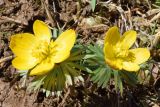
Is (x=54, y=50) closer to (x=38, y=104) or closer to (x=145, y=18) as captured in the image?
(x=38, y=104)

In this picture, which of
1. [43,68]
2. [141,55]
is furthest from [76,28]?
[43,68]

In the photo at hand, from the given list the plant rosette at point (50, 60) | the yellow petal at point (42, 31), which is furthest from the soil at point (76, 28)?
the yellow petal at point (42, 31)

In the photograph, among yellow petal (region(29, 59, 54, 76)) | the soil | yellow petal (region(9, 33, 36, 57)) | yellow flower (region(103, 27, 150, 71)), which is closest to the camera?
yellow petal (region(29, 59, 54, 76))

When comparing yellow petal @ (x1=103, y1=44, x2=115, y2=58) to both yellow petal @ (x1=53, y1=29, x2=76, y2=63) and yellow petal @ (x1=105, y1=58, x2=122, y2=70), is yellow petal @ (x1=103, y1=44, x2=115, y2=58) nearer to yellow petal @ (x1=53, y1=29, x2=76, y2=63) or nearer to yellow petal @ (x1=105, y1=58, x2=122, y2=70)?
yellow petal @ (x1=105, y1=58, x2=122, y2=70)

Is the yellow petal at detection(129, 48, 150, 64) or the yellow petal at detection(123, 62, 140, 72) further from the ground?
the yellow petal at detection(129, 48, 150, 64)

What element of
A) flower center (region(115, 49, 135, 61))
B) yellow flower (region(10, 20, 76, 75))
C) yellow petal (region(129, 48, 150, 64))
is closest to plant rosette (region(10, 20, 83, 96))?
yellow flower (region(10, 20, 76, 75))

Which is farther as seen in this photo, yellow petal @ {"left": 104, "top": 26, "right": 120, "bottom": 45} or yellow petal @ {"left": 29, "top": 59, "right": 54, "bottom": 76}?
yellow petal @ {"left": 104, "top": 26, "right": 120, "bottom": 45}

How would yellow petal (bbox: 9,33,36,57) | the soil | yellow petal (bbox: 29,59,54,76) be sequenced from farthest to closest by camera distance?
the soil → yellow petal (bbox: 9,33,36,57) → yellow petal (bbox: 29,59,54,76)

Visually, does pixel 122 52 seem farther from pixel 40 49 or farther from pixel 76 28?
pixel 76 28
